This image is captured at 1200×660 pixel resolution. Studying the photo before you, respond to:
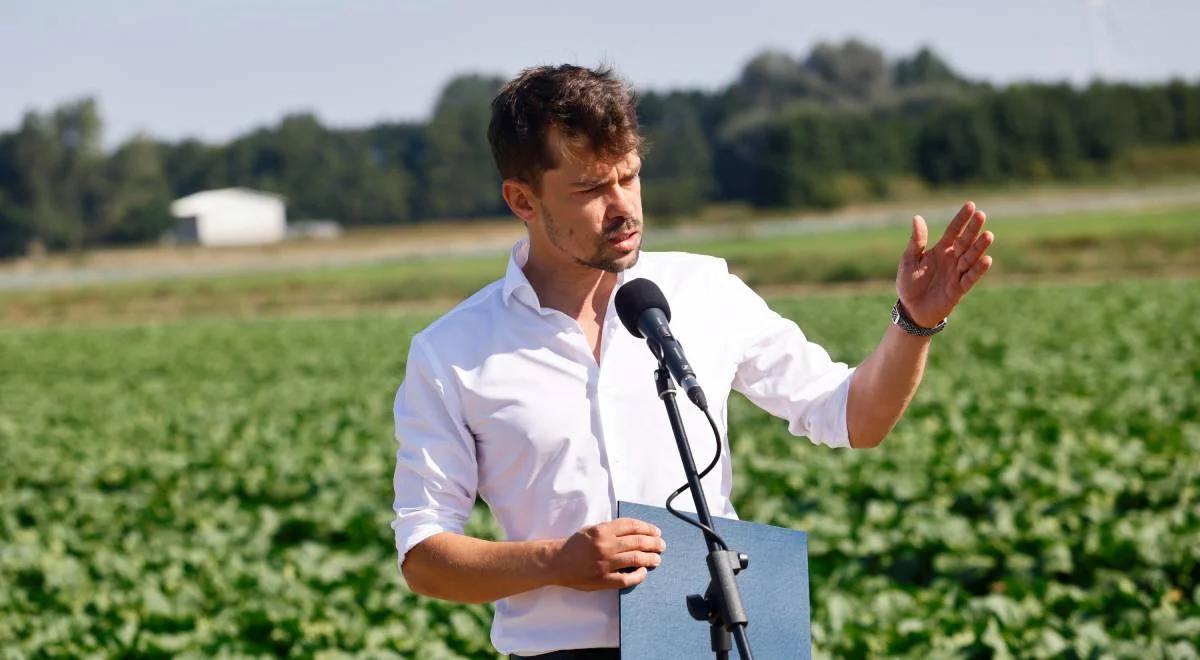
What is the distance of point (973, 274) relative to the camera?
92.3 inches

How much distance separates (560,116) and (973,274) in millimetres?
729

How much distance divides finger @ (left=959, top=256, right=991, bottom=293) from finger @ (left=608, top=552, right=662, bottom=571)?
0.70m

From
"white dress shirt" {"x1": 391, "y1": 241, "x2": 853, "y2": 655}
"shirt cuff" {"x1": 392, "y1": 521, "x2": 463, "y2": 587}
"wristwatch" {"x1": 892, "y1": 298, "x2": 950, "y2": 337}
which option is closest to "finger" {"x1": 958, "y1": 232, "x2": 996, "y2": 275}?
"wristwatch" {"x1": 892, "y1": 298, "x2": 950, "y2": 337}

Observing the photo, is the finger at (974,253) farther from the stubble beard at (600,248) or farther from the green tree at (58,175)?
the green tree at (58,175)

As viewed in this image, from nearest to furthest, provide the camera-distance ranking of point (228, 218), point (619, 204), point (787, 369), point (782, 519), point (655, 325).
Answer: point (655, 325)
point (619, 204)
point (787, 369)
point (782, 519)
point (228, 218)

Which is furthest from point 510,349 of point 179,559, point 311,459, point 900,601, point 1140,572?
point 311,459

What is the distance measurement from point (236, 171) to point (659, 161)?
83.8ft

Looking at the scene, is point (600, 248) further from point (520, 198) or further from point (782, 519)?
point (782, 519)

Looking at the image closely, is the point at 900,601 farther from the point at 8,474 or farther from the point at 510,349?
the point at 8,474

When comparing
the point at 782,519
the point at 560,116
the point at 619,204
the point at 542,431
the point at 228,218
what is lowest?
the point at 782,519

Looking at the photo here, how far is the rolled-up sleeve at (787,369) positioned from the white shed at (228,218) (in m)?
60.3

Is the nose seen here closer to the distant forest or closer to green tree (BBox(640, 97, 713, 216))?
the distant forest

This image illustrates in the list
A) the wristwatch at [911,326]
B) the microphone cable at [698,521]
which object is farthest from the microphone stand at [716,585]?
the wristwatch at [911,326]

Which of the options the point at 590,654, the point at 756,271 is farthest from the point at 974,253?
the point at 756,271
